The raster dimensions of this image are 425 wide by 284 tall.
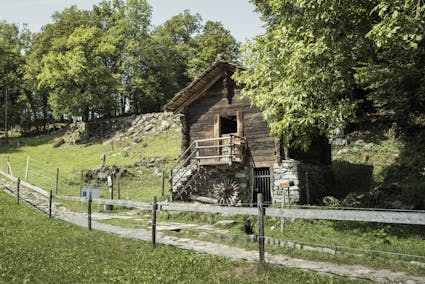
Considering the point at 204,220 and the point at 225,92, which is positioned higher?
the point at 225,92

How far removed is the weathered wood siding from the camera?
18.9m

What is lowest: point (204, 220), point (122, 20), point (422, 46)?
point (204, 220)

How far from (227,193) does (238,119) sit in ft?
13.1

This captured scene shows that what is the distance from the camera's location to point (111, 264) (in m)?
7.75

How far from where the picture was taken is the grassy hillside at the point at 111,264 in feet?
22.0

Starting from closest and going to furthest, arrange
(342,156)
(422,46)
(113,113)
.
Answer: (422,46) < (342,156) < (113,113)

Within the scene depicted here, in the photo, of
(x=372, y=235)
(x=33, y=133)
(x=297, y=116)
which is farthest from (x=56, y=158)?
(x=372, y=235)

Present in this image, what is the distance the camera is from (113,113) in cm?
6150

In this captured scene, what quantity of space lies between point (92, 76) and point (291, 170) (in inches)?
1353

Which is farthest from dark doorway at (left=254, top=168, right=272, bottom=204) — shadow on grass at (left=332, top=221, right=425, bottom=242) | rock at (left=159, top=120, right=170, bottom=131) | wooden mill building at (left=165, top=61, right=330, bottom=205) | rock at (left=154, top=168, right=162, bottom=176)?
rock at (left=159, top=120, right=170, bottom=131)

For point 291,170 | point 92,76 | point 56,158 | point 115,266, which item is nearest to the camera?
point 115,266

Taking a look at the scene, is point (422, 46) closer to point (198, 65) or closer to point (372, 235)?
point (372, 235)

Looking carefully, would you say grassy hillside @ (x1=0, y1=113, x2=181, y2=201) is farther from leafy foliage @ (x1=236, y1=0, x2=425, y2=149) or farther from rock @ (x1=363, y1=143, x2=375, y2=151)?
rock @ (x1=363, y1=143, x2=375, y2=151)

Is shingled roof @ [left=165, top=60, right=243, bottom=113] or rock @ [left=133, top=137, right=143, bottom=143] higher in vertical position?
shingled roof @ [left=165, top=60, right=243, bottom=113]
